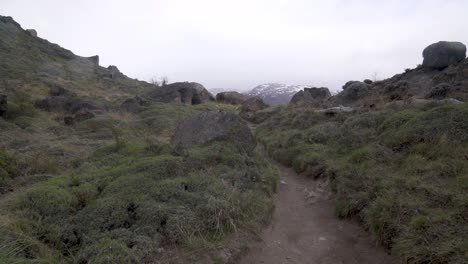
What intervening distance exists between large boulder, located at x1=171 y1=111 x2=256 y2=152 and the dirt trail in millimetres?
2445

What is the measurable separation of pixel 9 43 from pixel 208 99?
21.4 m

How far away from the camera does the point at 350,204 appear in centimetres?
Result: 578

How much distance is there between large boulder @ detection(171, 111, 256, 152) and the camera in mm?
8812

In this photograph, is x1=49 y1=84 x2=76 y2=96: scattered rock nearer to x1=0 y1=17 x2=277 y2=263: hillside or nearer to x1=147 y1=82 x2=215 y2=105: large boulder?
x1=147 y1=82 x2=215 y2=105: large boulder

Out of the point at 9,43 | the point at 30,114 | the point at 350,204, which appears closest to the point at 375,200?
the point at 350,204

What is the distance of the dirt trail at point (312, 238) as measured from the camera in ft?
15.3

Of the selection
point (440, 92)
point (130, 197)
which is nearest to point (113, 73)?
point (440, 92)

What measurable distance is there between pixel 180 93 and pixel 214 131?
1878cm

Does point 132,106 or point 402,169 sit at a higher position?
point 132,106

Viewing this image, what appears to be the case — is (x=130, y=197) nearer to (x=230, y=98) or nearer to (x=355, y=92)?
(x=355, y=92)

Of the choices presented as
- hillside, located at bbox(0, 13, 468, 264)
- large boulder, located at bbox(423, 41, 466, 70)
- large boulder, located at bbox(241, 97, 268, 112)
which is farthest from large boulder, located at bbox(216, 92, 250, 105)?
hillside, located at bbox(0, 13, 468, 264)

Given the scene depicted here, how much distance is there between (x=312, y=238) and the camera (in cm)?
538

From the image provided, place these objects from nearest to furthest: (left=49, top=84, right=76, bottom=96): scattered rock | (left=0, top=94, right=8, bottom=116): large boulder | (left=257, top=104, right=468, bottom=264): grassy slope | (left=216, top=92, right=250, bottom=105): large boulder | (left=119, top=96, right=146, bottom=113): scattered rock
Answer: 1. (left=257, top=104, right=468, bottom=264): grassy slope
2. (left=0, top=94, right=8, bottom=116): large boulder
3. (left=119, top=96, right=146, bottom=113): scattered rock
4. (left=49, top=84, right=76, bottom=96): scattered rock
5. (left=216, top=92, right=250, bottom=105): large boulder

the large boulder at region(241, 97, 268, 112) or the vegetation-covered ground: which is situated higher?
the large boulder at region(241, 97, 268, 112)
